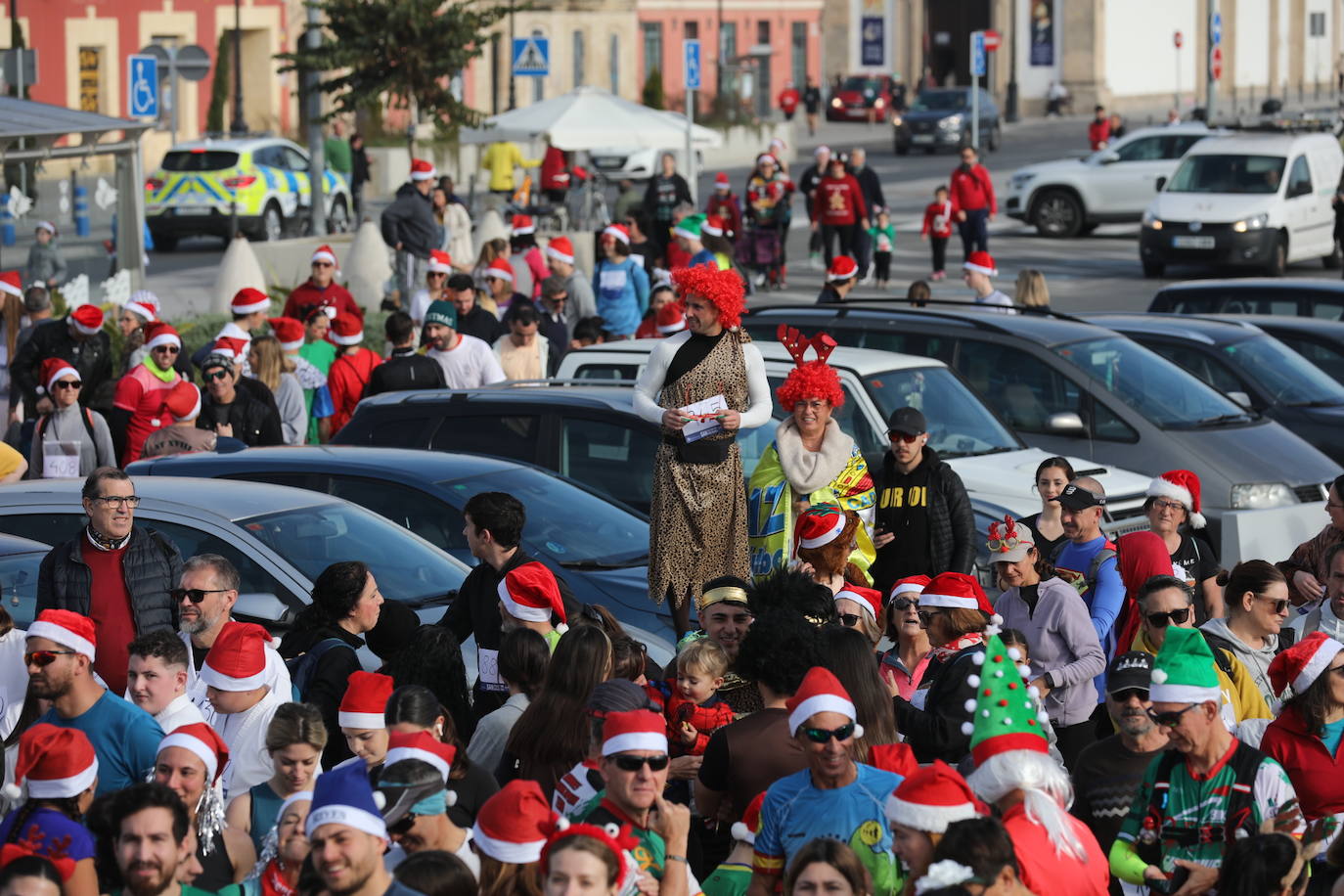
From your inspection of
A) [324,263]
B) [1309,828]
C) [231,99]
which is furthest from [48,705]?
[231,99]

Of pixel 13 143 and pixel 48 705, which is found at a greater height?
pixel 13 143

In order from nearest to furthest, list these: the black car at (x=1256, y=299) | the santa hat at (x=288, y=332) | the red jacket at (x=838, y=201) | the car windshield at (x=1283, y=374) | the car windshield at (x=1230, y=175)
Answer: the santa hat at (x=288, y=332), the car windshield at (x=1283, y=374), the black car at (x=1256, y=299), the red jacket at (x=838, y=201), the car windshield at (x=1230, y=175)

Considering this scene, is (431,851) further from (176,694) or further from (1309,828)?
(1309,828)

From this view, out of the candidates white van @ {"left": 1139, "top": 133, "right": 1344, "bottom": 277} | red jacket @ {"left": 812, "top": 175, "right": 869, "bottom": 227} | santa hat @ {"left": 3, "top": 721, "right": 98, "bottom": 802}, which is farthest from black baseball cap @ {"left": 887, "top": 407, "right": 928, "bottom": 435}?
white van @ {"left": 1139, "top": 133, "right": 1344, "bottom": 277}

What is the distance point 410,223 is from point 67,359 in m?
Answer: 7.76

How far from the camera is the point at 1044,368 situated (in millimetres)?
13320

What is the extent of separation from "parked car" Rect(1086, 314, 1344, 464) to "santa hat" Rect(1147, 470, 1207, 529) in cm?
517

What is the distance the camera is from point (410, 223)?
2144cm

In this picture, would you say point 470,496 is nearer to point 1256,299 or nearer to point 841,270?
point 841,270

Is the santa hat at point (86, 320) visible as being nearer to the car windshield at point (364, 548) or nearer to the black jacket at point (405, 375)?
the black jacket at point (405, 375)

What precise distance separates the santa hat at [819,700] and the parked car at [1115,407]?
282 inches

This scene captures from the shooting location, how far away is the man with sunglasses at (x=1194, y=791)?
5621mm

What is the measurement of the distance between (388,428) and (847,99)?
202 ft

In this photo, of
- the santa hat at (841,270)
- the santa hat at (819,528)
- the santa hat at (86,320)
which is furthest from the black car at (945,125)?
the santa hat at (819,528)
